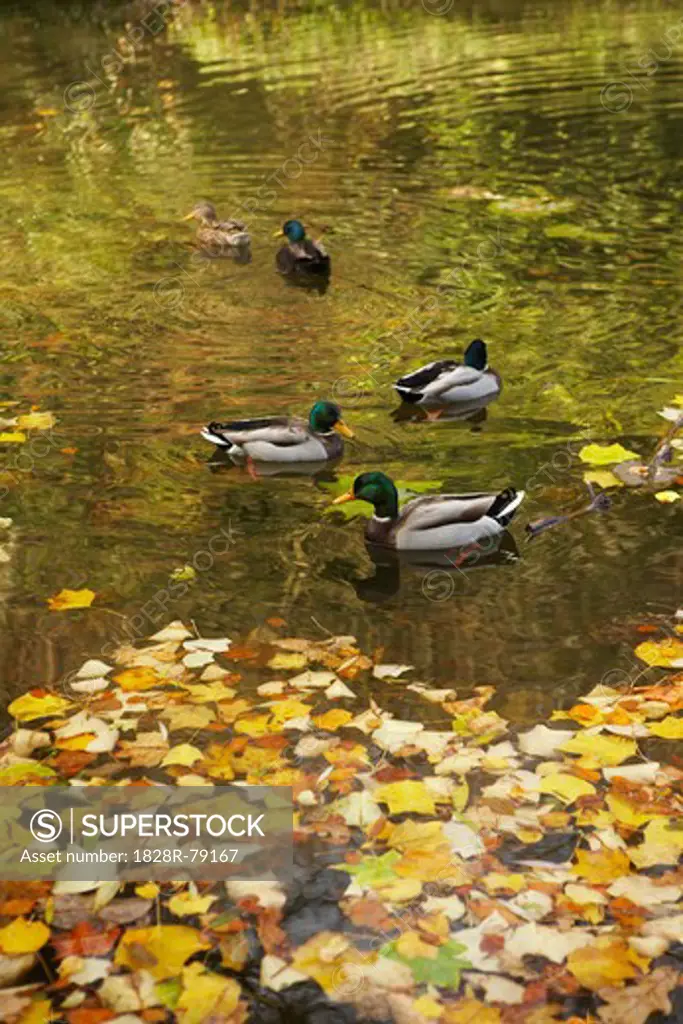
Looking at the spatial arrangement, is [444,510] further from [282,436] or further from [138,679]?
[138,679]

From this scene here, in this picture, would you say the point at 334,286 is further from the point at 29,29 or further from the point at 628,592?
the point at 29,29

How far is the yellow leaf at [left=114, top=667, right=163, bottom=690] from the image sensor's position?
7.68 meters

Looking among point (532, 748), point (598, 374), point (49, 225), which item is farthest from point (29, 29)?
point (532, 748)

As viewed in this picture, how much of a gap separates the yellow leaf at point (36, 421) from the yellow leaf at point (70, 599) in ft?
9.11

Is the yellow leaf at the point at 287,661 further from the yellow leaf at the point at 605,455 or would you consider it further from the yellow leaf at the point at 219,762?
the yellow leaf at the point at 605,455

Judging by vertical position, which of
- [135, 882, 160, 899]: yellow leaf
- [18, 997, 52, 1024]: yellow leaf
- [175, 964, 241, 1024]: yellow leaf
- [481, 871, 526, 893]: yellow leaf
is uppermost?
[18, 997, 52, 1024]: yellow leaf

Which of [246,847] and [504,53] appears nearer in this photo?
[246,847]

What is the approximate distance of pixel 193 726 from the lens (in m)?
7.29

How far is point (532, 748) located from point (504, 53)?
2001cm

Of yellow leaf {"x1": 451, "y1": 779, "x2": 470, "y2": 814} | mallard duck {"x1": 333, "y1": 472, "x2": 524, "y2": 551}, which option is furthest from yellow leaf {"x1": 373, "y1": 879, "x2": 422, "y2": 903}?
mallard duck {"x1": 333, "y1": 472, "x2": 524, "y2": 551}

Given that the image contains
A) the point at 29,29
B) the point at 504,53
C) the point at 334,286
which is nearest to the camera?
the point at 334,286

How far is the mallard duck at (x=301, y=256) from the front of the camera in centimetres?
1406

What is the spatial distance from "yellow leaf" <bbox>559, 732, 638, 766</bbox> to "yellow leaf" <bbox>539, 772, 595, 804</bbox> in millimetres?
209

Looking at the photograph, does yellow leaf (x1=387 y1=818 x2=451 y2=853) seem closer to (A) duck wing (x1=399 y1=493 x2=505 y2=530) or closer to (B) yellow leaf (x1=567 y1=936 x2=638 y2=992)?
(B) yellow leaf (x1=567 y1=936 x2=638 y2=992)
